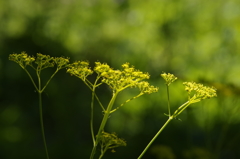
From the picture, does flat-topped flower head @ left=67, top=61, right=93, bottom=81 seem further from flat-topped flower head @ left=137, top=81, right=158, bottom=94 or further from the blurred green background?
the blurred green background

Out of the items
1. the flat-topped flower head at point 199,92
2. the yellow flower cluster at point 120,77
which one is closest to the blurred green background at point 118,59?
the flat-topped flower head at point 199,92

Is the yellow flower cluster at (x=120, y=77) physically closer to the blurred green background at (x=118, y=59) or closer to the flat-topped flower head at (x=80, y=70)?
the flat-topped flower head at (x=80, y=70)

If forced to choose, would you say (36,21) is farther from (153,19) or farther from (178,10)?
(178,10)

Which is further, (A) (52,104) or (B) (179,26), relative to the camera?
(B) (179,26)

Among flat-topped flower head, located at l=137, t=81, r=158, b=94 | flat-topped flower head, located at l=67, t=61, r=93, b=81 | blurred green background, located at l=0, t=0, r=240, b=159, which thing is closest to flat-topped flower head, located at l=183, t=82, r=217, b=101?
flat-topped flower head, located at l=137, t=81, r=158, b=94

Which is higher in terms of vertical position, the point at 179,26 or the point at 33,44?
the point at 179,26

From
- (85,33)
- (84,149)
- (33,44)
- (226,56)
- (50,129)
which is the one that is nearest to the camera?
(84,149)

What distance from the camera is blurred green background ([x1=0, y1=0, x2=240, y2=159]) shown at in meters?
4.38

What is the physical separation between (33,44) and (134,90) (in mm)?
1833

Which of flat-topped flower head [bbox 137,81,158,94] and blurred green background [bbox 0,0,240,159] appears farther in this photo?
blurred green background [bbox 0,0,240,159]

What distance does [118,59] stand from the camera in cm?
565

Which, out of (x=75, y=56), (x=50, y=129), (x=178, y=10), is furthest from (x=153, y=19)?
(x=50, y=129)

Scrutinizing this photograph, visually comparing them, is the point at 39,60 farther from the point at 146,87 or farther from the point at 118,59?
the point at 118,59

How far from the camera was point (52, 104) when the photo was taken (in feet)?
16.5
